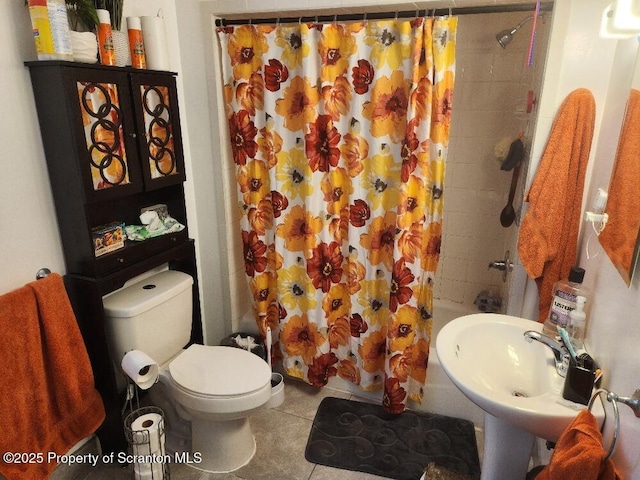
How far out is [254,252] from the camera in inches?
→ 90.2

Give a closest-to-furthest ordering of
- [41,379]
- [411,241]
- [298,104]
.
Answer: [41,379], [411,241], [298,104]

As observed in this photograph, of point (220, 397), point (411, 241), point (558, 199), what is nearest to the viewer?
point (558, 199)

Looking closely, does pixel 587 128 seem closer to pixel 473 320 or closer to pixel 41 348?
pixel 473 320

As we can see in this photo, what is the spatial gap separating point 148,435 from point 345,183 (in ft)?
4.49

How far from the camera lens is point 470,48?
7.66 ft

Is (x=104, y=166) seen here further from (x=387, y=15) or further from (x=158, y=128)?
(x=387, y=15)

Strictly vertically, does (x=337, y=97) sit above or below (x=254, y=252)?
above

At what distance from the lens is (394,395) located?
2.09m

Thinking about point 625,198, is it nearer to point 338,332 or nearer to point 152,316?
point 338,332

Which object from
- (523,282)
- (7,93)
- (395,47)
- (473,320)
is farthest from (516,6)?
(7,93)

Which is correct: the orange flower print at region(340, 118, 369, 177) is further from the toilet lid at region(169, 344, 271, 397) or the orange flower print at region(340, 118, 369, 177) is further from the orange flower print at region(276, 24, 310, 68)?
the toilet lid at region(169, 344, 271, 397)

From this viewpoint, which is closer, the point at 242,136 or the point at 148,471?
the point at 148,471

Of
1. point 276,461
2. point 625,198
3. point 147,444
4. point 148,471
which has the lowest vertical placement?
point 276,461

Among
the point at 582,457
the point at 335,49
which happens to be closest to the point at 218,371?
the point at 582,457
